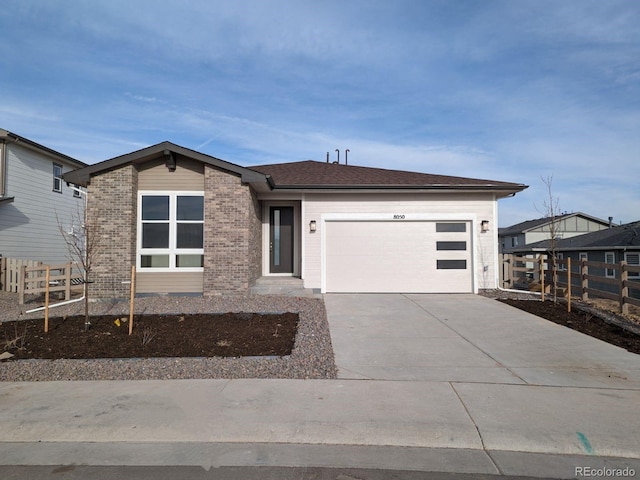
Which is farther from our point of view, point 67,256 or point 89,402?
point 67,256

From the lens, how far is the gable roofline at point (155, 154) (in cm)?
1119

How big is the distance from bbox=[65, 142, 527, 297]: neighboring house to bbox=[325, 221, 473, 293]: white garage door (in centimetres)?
3

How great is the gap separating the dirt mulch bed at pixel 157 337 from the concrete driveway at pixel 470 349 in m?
1.26

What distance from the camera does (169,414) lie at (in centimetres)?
445

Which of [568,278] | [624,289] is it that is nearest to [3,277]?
[568,278]

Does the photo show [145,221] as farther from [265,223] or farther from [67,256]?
[67,256]

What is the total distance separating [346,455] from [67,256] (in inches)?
853

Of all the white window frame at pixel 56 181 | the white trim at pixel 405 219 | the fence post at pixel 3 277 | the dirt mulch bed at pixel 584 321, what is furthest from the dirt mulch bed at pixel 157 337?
the white window frame at pixel 56 181

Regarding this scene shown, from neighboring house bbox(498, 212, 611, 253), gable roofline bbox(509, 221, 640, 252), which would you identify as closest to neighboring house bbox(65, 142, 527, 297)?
gable roofline bbox(509, 221, 640, 252)

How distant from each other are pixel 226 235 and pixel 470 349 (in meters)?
7.05

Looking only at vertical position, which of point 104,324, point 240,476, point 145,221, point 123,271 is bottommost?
point 240,476

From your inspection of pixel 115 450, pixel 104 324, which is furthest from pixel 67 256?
pixel 115 450

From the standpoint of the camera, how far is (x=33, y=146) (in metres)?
17.4

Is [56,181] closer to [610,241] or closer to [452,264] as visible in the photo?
[452,264]
